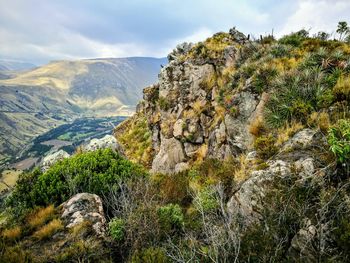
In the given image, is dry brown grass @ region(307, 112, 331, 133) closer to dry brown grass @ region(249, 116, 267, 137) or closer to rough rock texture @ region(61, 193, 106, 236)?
dry brown grass @ region(249, 116, 267, 137)

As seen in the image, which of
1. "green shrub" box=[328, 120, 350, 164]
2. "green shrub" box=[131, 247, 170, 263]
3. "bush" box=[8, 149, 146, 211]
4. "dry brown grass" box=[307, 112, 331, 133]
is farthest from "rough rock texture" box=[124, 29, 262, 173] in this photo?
"green shrub" box=[131, 247, 170, 263]

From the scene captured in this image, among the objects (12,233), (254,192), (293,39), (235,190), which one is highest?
(293,39)

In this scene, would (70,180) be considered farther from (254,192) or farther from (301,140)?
(301,140)

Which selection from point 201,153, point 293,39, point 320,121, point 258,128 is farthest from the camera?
point 201,153

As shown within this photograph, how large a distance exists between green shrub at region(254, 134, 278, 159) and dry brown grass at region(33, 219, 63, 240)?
7.60 metres

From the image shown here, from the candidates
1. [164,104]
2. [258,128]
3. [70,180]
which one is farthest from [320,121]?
[164,104]

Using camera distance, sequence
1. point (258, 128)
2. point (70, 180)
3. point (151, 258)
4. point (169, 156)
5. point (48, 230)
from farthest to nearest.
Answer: point (169, 156) < point (258, 128) < point (70, 180) < point (48, 230) < point (151, 258)

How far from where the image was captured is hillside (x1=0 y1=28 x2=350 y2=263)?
629 centimetres

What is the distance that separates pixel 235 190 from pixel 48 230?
645 cm

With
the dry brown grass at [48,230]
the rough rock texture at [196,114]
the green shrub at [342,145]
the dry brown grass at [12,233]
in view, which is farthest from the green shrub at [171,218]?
the rough rock texture at [196,114]

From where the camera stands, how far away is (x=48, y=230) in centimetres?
875

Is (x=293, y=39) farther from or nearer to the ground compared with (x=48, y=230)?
farther from the ground

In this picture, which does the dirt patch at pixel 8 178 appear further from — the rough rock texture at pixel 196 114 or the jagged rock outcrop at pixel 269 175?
the jagged rock outcrop at pixel 269 175

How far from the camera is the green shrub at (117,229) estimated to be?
28.2ft
